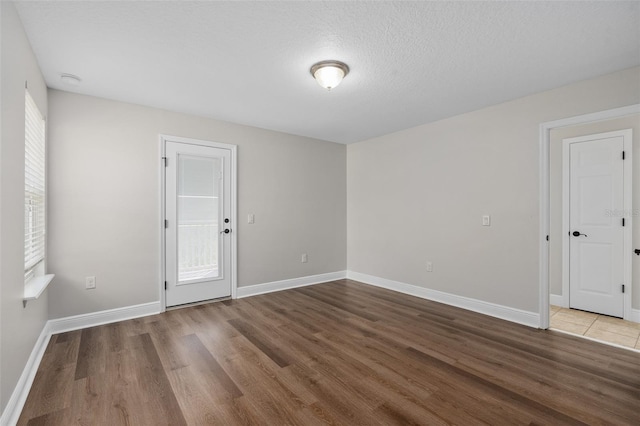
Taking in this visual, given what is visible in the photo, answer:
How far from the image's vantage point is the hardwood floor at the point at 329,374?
5.94ft

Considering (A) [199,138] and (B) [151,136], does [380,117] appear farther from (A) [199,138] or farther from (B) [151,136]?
(B) [151,136]

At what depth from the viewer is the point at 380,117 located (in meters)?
3.98

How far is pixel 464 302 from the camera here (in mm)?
3787

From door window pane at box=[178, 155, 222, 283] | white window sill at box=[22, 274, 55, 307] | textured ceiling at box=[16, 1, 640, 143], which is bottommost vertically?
white window sill at box=[22, 274, 55, 307]

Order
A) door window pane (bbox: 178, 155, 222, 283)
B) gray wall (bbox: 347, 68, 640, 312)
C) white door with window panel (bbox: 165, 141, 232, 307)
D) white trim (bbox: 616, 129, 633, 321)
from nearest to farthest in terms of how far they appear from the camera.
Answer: gray wall (bbox: 347, 68, 640, 312)
white trim (bbox: 616, 129, 633, 321)
white door with window panel (bbox: 165, 141, 232, 307)
door window pane (bbox: 178, 155, 222, 283)

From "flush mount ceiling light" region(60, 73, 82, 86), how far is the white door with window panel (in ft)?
3.37

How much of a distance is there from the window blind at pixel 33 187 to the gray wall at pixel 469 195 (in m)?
4.20

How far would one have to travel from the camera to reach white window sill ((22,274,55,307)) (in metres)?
2.09

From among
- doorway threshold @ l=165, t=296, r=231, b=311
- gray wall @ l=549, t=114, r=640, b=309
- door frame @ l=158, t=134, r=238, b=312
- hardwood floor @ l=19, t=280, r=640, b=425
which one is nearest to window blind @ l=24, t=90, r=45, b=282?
hardwood floor @ l=19, t=280, r=640, b=425

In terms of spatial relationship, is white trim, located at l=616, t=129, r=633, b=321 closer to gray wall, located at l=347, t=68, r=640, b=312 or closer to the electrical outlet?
gray wall, located at l=347, t=68, r=640, b=312

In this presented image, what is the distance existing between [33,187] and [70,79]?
108 centimetres

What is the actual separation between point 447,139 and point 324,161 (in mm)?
2075

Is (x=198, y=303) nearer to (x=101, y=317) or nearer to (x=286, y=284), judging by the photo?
(x=101, y=317)

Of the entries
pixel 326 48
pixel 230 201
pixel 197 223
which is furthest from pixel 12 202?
pixel 230 201
